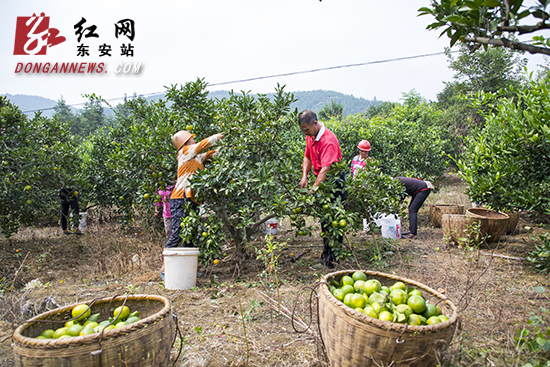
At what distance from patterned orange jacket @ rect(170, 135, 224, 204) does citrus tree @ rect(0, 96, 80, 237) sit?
10.4 feet

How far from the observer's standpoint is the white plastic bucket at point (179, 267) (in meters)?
4.04

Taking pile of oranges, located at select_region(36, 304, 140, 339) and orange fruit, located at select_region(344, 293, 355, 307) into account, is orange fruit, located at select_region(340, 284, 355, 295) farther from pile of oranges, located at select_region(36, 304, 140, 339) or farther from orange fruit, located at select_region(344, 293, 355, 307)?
pile of oranges, located at select_region(36, 304, 140, 339)

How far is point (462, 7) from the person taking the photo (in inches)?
73.5

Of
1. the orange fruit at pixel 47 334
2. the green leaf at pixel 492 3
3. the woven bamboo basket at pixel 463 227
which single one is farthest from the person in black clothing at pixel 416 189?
the orange fruit at pixel 47 334

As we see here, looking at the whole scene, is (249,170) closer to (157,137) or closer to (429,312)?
(157,137)

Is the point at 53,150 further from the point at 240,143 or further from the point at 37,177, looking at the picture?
the point at 240,143

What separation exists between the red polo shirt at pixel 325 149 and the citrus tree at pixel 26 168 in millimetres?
4838

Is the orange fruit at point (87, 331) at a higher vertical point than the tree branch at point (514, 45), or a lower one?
lower

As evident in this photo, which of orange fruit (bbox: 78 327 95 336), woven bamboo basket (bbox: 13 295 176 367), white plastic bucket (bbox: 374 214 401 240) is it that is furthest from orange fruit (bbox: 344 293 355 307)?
white plastic bucket (bbox: 374 214 401 240)

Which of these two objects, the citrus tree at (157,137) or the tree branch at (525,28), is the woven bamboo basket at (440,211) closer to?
the citrus tree at (157,137)

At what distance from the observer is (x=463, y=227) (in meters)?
5.49

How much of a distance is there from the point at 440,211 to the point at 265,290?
5.33 meters

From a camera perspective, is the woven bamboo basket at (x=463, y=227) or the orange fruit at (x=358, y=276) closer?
the orange fruit at (x=358, y=276)

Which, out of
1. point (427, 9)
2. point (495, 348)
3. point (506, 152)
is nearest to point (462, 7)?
point (427, 9)
